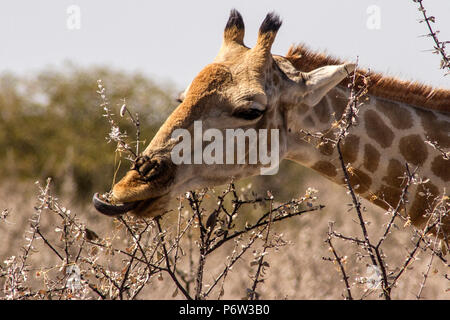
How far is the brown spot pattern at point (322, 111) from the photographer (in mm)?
5613

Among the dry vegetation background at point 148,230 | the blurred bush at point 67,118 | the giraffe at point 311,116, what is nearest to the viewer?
the dry vegetation background at point 148,230

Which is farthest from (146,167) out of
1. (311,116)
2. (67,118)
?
(67,118)

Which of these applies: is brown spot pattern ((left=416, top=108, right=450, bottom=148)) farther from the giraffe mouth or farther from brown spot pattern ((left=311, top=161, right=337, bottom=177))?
the giraffe mouth

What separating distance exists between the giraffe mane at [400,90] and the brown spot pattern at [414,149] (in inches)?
14.0

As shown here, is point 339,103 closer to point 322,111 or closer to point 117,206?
point 322,111

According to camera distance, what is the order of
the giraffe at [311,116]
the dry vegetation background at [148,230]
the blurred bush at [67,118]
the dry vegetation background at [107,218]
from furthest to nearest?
1. the blurred bush at [67,118]
2. the dry vegetation background at [107,218]
3. the giraffe at [311,116]
4. the dry vegetation background at [148,230]

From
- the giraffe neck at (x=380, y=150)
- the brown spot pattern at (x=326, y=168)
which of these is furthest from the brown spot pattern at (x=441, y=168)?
the brown spot pattern at (x=326, y=168)

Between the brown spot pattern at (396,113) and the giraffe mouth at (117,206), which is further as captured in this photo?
the brown spot pattern at (396,113)

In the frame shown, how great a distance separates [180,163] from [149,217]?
449 mm

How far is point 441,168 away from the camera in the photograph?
18.1ft

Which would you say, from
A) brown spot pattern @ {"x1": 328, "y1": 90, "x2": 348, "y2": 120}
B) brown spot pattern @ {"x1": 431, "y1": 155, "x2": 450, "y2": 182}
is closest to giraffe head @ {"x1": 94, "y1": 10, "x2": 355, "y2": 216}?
brown spot pattern @ {"x1": 328, "y1": 90, "x2": 348, "y2": 120}

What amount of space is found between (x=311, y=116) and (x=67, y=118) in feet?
54.2

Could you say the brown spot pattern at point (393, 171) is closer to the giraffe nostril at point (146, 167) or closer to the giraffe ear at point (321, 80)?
the giraffe ear at point (321, 80)
